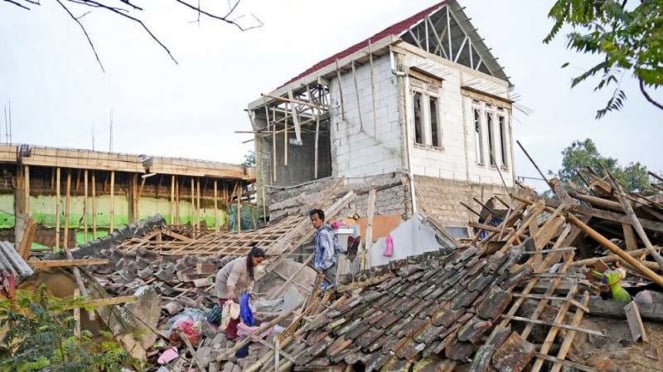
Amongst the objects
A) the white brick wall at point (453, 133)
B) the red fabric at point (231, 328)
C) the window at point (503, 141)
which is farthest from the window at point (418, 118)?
the red fabric at point (231, 328)

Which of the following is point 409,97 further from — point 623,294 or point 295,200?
point 623,294

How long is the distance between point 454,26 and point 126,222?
498 inches

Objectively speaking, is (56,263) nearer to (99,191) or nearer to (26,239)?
(26,239)

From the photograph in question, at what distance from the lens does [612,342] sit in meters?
3.45

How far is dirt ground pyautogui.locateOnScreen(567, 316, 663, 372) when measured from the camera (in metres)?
3.22

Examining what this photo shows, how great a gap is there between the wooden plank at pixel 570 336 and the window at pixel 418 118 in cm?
1142

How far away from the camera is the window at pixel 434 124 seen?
1541 cm

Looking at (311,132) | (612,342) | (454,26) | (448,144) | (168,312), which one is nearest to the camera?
(612,342)

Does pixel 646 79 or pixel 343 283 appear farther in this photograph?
pixel 343 283

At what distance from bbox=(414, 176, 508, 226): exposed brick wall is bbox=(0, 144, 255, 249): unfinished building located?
6.86 meters

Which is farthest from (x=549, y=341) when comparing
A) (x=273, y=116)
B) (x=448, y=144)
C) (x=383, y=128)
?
(x=273, y=116)

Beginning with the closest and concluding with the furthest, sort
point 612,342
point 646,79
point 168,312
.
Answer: point 646,79 < point 612,342 < point 168,312

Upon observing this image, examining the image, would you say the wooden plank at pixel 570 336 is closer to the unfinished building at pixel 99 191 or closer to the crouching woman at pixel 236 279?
the crouching woman at pixel 236 279

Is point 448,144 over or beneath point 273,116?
beneath
